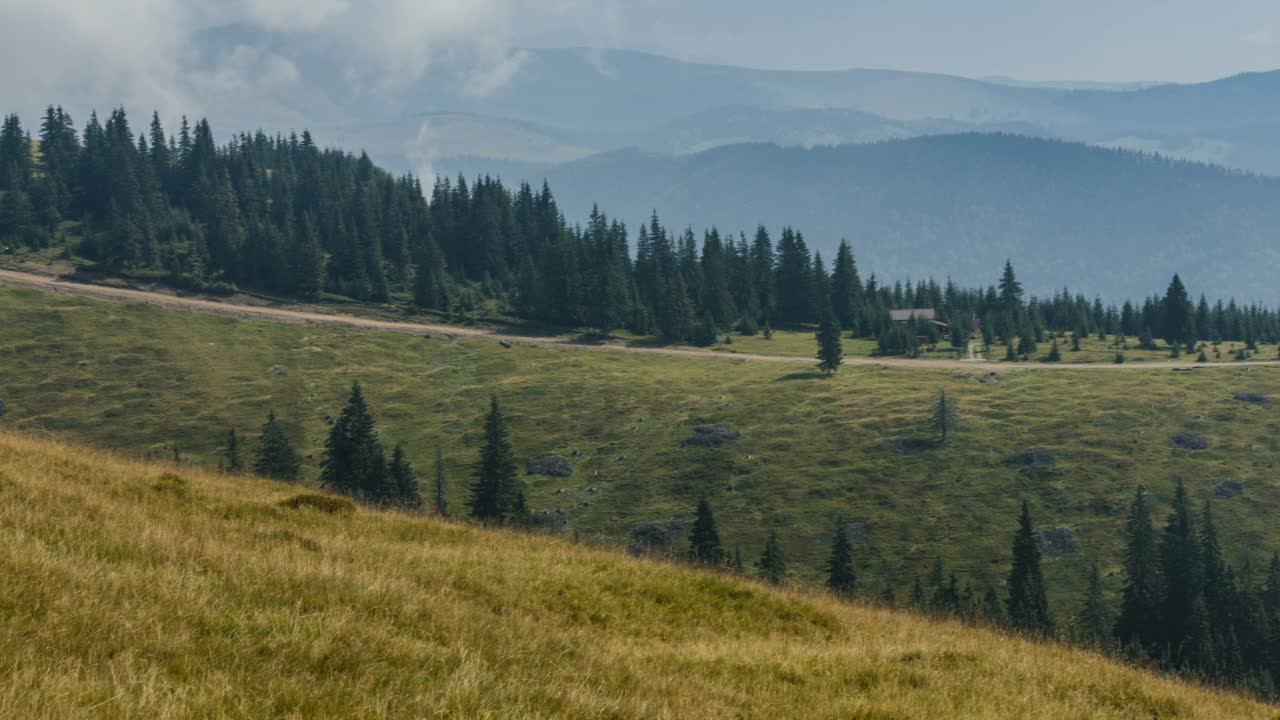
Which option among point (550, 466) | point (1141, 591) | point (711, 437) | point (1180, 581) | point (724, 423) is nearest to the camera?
point (1141, 591)

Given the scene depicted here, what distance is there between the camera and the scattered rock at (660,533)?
89.5 meters

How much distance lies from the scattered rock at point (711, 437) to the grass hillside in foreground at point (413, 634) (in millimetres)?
94414

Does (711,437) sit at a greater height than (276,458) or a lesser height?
lesser

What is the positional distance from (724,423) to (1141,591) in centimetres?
5511

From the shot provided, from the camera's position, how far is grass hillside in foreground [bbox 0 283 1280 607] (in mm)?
93500

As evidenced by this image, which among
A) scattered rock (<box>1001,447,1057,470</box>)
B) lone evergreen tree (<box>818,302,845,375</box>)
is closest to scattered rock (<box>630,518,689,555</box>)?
scattered rock (<box>1001,447,1057,470</box>)

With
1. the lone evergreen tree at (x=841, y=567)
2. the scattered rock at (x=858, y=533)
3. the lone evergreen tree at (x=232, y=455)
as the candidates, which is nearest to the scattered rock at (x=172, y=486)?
the lone evergreen tree at (x=841, y=567)

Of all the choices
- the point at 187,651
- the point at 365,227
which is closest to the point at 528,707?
the point at 187,651

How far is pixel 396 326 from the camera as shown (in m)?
162

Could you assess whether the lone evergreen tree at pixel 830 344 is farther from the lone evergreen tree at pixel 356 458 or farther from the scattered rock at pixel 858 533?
the lone evergreen tree at pixel 356 458

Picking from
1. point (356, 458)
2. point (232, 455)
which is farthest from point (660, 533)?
point (232, 455)

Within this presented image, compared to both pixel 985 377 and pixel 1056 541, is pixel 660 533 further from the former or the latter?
pixel 985 377

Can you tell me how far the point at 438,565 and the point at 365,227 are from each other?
19536 cm

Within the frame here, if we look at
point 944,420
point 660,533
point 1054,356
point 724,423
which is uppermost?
point 1054,356
